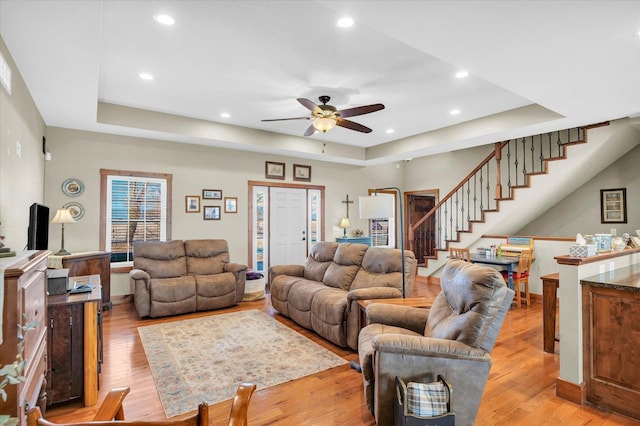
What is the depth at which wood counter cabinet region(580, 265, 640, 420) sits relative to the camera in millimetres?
2338

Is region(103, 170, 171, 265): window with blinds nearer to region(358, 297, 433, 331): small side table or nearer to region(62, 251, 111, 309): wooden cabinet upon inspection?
region(62, 251, 111, 309): wooden cabinet

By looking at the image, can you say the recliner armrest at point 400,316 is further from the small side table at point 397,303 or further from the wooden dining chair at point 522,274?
the wooden dining chair at point 522,274

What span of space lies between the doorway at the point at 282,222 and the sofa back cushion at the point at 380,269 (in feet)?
9.97

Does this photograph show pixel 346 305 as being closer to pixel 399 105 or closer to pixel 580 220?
pixel 399 105

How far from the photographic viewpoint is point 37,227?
2.66 metres

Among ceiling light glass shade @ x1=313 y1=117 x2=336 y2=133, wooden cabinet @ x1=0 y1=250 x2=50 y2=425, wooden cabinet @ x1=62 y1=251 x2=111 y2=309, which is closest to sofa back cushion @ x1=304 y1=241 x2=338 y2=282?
ceiling light glass shade @ x1=313 y1=117 x2=336 y2=133

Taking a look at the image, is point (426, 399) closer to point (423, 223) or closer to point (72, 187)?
point (72, 187)

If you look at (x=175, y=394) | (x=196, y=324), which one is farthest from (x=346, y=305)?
(x=196, y=324)

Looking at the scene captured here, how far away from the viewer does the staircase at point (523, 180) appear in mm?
5246

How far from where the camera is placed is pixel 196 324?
14.1 feet

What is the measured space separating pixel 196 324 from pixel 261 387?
192 centimetres

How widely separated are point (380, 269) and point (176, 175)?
152 inches

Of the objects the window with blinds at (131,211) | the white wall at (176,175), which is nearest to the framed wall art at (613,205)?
the white wall at (176,175)

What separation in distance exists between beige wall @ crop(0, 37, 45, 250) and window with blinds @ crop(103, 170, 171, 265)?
126 centimetres
